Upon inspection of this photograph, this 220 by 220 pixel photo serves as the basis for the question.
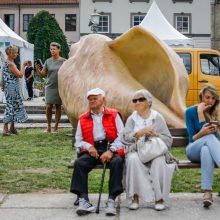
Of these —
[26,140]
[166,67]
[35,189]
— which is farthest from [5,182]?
[26,140]

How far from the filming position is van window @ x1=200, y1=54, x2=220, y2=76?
564 inches

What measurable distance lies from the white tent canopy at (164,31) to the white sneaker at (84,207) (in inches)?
604

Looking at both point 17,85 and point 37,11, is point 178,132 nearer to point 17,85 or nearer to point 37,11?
point 17,85

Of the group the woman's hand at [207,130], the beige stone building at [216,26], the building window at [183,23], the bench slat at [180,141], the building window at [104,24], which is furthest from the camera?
the beige stone building at [216,26]

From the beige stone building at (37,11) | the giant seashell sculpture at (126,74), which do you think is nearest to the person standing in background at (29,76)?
the giant seashell sculpture at (126,74)

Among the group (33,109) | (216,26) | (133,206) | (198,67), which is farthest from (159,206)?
(216,26)

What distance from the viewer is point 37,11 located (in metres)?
60.2

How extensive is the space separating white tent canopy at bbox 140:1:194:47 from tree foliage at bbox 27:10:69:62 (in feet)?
88.9

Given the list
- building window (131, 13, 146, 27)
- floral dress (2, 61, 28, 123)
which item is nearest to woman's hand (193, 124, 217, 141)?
floral dress (2, 61, 28, 123)

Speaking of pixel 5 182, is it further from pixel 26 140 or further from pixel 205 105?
pixel 26 140

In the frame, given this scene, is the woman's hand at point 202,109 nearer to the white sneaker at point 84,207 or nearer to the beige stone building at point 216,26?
the white sneaker at point 84,207

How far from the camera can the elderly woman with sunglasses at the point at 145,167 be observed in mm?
5246

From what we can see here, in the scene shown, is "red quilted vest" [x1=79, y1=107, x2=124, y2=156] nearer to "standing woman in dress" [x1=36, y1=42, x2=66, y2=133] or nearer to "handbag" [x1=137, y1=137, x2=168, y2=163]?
"handbag" [x1=137, y1=137, x2=168, y2=163]

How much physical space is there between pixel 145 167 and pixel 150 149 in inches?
6.7
